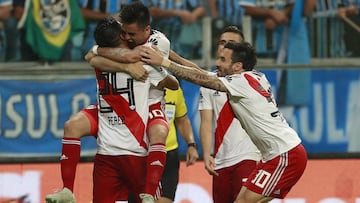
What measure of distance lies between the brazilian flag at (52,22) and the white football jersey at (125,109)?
6.22 metres

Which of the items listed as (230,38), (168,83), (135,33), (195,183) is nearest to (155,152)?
(168,83)

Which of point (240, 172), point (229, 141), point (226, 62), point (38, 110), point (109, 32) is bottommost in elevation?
point (38, 110)

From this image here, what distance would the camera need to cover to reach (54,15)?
15.4 m

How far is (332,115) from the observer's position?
1541 cm

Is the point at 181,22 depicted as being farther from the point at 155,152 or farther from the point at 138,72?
the point at 155,152

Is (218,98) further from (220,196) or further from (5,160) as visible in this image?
(5,160)

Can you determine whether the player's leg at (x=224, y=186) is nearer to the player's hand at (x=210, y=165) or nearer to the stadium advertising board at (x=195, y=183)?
the player's hand at (x=210, y=165)

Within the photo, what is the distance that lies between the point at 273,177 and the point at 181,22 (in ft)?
19.6

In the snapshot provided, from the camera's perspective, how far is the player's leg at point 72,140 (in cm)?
925

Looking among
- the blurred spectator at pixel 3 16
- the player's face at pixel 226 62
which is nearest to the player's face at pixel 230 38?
the player's face at pixel 226 62

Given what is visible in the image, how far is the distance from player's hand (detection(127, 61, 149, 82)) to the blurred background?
19.3ft

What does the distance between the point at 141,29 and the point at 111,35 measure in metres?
0.25

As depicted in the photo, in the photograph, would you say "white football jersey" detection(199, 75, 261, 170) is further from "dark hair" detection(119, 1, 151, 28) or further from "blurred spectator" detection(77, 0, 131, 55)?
"blurred spectator" detection(77, 0, 131, 55)

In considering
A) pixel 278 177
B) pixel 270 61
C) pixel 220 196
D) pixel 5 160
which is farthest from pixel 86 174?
pixel 270 61
